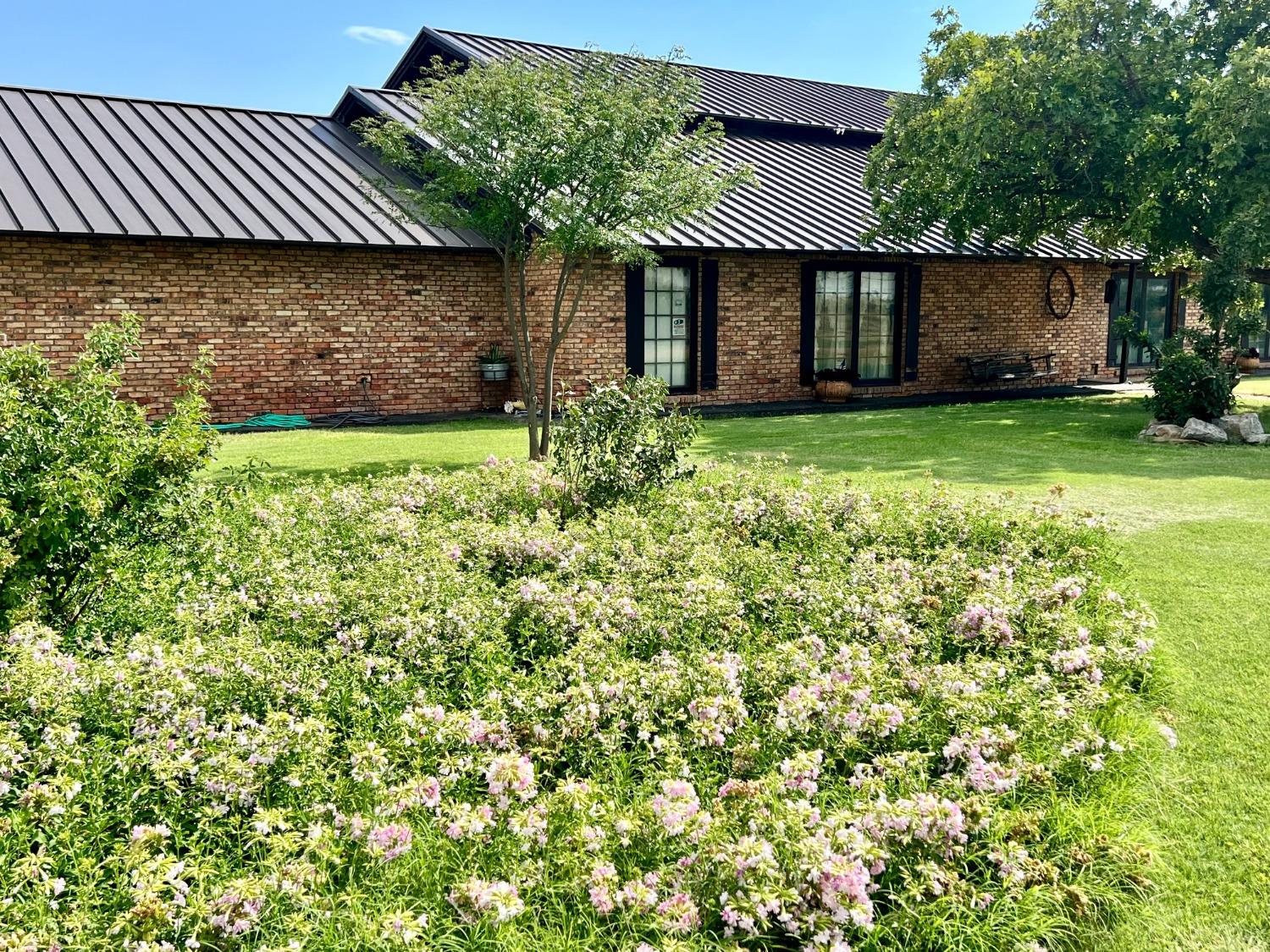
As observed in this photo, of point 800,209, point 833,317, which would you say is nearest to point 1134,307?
point 833,317

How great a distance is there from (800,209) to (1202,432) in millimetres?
8156

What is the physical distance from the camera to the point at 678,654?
415 centimetres

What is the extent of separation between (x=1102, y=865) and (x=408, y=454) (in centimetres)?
904

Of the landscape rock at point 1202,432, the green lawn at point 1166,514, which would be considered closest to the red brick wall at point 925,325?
the green lawn at point 1166,514

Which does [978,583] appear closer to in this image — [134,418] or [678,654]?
[678,654]

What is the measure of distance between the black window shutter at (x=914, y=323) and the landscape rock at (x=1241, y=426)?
21.9ft

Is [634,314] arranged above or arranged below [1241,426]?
above

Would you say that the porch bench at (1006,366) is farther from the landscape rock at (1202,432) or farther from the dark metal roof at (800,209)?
the landscape rock at (1202,432)

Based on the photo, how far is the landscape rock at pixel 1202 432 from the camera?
12000 millimetres

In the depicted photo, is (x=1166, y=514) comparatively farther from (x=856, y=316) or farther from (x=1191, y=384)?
(x=856, y=316)

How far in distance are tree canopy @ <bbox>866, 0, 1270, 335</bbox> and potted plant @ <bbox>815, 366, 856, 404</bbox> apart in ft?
9.68

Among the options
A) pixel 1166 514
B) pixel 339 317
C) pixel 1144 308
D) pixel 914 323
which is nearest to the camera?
pixel 1166 514

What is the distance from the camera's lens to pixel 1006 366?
19.2 metres

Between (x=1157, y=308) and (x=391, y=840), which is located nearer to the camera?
(x=391, y=840)
